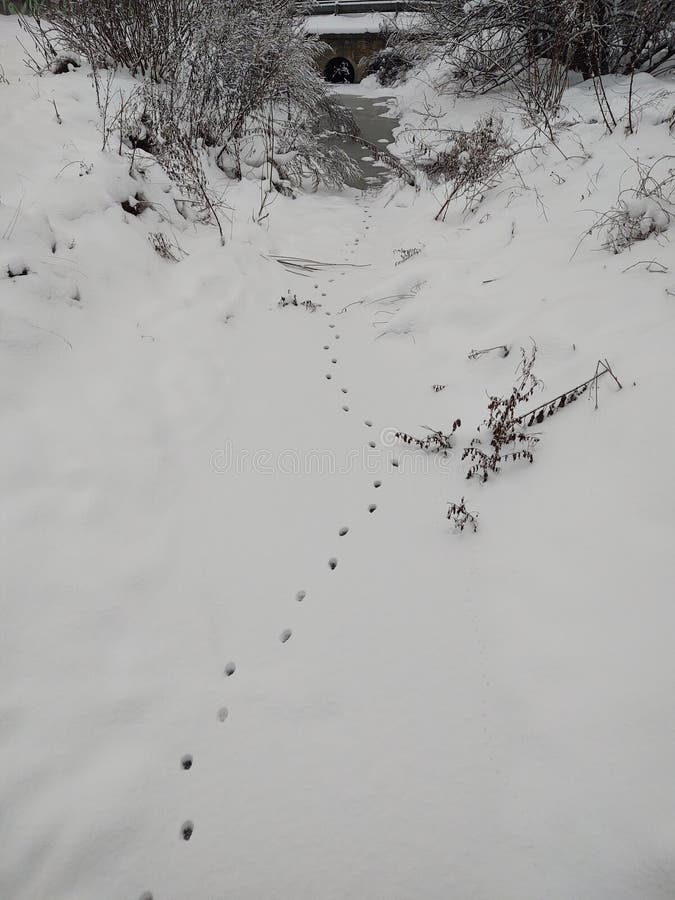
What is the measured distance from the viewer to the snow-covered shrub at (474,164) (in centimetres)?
529

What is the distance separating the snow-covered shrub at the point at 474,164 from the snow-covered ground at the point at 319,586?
174 centimetres

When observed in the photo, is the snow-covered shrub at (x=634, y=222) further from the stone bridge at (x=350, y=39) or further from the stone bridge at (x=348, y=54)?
the stone bridge at (x=348, y=54)

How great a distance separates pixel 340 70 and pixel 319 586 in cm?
2091

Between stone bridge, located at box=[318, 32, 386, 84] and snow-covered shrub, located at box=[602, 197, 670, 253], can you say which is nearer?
snow-covered shrub, located at box=[602, 197, 670, 253]

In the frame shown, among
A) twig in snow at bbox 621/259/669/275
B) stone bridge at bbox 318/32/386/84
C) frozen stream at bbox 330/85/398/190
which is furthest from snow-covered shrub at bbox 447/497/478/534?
stone bridge at bbox 318/32/386/84

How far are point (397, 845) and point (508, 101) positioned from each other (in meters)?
10.9

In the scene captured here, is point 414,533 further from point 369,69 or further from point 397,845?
point 369,69

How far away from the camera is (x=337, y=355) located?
3.72m

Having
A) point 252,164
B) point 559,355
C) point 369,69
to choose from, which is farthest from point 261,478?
point 369,69

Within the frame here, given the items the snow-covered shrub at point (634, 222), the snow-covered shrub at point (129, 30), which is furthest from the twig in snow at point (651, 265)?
the snow-covered shrub at point (129, 30)

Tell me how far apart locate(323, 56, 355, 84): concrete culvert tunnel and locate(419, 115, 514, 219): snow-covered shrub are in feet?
46.0

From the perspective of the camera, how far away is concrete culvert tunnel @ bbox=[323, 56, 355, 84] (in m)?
16.8

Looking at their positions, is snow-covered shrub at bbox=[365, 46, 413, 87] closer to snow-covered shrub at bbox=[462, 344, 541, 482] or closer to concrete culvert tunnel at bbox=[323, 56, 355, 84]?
concrete culvert tunnel at bbox=[323, 56, 355, 84]

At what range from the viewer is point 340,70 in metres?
16.9
